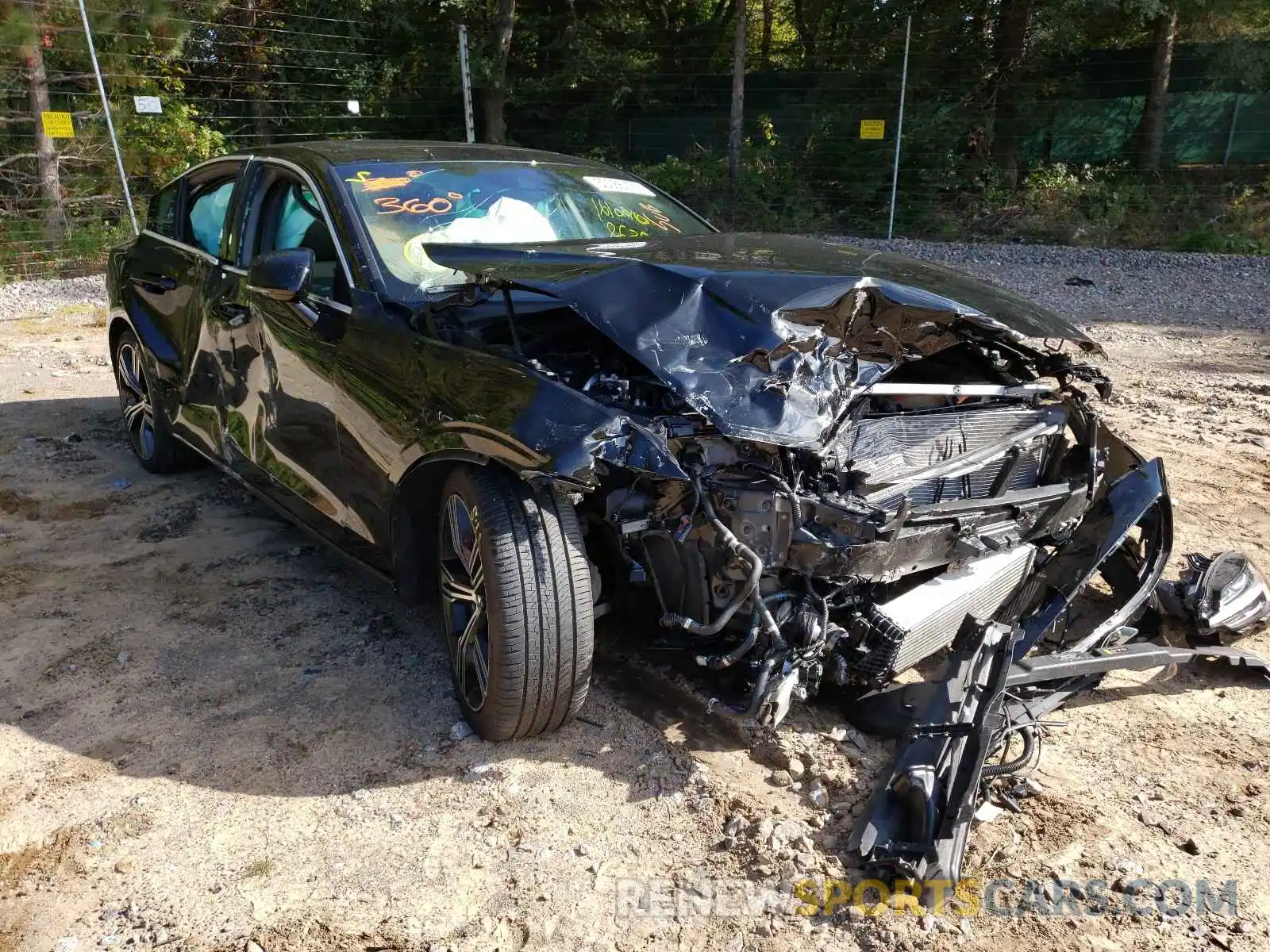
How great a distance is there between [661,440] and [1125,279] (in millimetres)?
10843

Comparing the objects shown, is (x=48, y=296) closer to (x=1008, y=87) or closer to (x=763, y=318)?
(x=763, y=318)

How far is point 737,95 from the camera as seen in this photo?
52.7 ft

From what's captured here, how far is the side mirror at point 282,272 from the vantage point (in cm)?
329

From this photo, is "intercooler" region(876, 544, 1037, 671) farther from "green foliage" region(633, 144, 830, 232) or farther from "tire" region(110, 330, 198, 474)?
"green foliage" region(633, 144, 830, 232)

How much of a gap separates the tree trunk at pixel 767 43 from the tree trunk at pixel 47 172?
1133 centimetres

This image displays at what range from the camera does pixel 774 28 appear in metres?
21.5

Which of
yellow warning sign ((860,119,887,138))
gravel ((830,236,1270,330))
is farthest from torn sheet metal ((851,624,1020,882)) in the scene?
yellow warning sign ((860,119,887,138))

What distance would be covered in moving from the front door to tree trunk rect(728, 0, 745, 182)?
1316 cm

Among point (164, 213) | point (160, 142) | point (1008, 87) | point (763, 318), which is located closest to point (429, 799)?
point (763, 318)

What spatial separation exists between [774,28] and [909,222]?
28.9ft

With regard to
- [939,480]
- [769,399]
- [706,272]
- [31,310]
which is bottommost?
[31,310]

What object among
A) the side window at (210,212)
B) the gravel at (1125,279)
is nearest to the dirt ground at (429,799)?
the side window at (210,212)

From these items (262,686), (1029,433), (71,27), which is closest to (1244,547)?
(1029,433)

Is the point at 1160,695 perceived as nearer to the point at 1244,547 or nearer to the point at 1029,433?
the point at 1029,433
